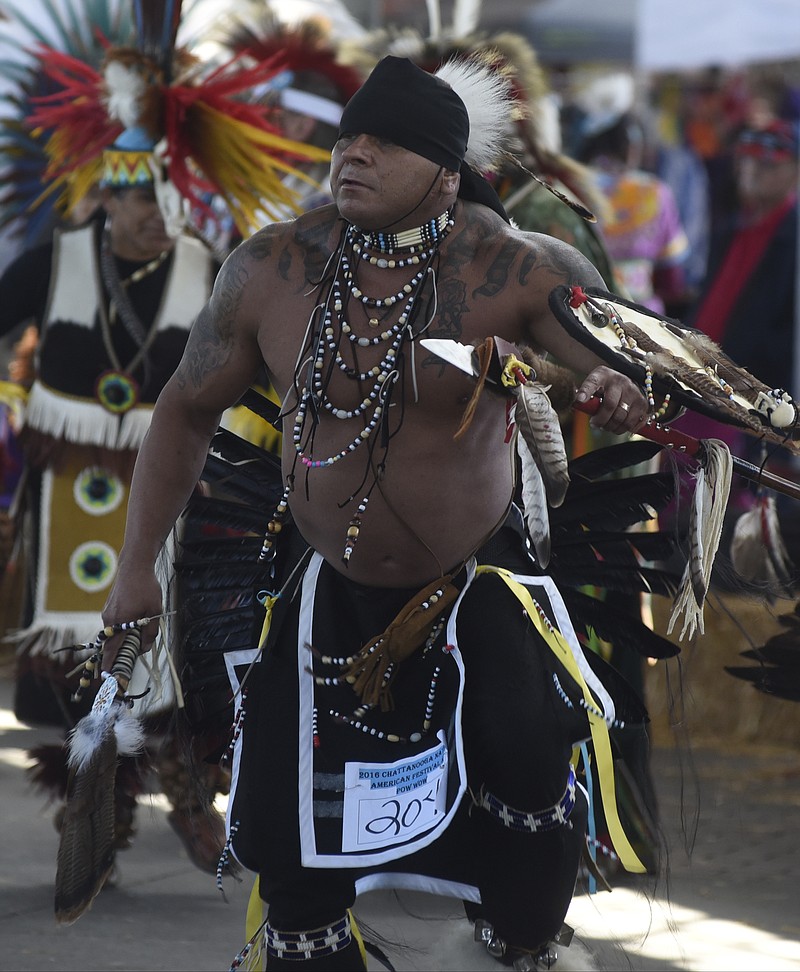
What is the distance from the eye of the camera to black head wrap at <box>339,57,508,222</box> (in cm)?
283

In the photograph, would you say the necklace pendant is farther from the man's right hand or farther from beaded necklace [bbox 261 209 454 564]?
beaded necklace [bbox 261 209 454 564]

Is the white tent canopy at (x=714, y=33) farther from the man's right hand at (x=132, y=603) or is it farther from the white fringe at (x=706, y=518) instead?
the man's right hand at (x=132, y=603)

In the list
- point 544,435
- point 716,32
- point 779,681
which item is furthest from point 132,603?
point 716,32

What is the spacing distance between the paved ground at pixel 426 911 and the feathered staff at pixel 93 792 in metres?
0.71

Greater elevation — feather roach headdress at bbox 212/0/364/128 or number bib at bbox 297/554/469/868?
feather roach headdress at bbox 212/0/364/128

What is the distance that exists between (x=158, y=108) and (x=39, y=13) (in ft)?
7.17

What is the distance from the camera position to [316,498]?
9.68 ft

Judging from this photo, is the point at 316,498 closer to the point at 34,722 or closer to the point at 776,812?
the point at 776,812

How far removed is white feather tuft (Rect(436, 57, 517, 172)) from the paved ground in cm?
136

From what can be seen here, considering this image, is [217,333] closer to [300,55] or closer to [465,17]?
[465,17]

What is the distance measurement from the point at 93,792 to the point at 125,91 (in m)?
2.64

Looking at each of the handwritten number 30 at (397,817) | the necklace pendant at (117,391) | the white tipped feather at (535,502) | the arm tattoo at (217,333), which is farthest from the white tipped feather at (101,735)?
the necklace pendant at (117,391)

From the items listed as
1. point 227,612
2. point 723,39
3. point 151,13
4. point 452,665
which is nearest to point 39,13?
point 151,13

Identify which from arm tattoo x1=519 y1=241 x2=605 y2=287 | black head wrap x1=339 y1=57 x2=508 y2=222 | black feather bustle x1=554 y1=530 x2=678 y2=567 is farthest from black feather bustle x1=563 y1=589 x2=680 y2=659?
black head wrap x1=339 y1=57 x2=508 y2=222
